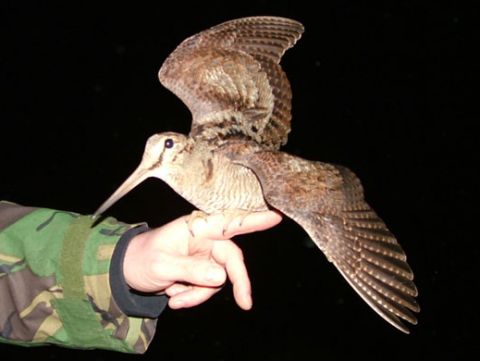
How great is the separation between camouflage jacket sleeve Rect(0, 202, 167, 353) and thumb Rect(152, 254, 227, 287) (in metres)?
0.19

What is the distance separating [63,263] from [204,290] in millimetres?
518

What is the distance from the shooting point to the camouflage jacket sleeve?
1945 millimetres

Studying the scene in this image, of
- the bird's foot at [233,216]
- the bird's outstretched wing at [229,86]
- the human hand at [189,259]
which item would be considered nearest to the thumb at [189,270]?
the human hand at [189,259]

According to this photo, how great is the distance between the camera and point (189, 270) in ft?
5.93

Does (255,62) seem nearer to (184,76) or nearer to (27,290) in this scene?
(184,76)

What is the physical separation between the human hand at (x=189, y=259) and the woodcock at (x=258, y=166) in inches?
6.2

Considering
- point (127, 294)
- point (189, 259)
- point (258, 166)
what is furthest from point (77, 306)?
point (258, 166)

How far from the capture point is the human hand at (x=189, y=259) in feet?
6.04

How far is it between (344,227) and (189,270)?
0.58m

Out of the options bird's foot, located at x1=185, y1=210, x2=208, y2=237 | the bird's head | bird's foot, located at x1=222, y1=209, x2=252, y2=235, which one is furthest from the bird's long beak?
bird's foot, located at x1=222, y1=209, x2=252, y2=235

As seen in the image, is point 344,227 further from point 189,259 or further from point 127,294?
point 127,294

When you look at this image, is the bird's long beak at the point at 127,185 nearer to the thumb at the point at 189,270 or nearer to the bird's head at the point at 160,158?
the bird's head at the point at 160,158

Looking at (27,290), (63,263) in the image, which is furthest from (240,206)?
(27,290)

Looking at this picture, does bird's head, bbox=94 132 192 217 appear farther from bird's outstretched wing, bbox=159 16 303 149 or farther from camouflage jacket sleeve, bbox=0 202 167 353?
bird's outstretched wing, bbox=159 16 303 149
